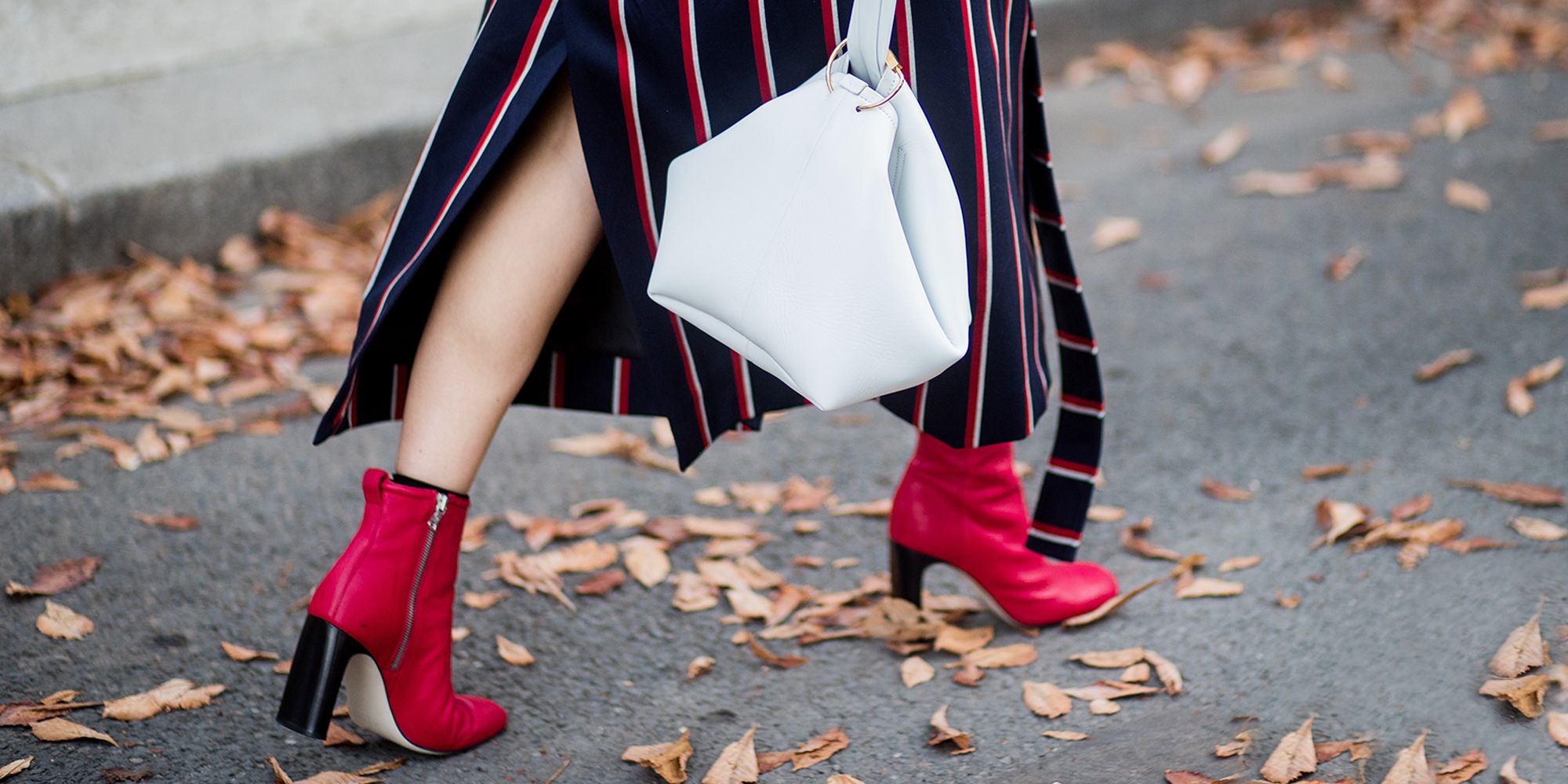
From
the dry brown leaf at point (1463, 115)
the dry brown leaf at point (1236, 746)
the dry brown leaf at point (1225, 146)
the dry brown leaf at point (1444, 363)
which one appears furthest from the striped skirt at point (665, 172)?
the dry brown leaf at point (1463, 115)

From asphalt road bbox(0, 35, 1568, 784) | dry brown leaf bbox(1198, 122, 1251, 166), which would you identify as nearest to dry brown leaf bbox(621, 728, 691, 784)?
asphalt road bbox(0, 35, 1568, 784)

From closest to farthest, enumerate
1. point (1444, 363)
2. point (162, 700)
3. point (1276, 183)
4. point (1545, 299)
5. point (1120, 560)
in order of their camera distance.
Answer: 1. point (162, 700)
2. point (1120, 560)
3. point (1444, 363)
4. point (1545, 299)
5. point (1276, 183)

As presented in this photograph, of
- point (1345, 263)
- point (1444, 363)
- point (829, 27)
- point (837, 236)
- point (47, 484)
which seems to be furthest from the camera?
point (1345, 263)

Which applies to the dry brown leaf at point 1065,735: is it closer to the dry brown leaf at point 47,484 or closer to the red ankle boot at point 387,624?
the red ankle boot at point 387,624

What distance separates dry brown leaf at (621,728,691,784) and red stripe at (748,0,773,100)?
786 mm

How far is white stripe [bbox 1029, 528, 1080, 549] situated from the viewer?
186cm

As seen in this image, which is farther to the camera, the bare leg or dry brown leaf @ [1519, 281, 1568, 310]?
dry brown leaf @ [1519, 281, 1568, 310]

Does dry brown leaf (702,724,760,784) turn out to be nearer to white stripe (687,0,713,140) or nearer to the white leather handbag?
the white leather handbag

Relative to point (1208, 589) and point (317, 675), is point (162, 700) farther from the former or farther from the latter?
point (1208, 589)

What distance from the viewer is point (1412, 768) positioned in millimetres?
1485

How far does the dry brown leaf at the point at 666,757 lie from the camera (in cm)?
157

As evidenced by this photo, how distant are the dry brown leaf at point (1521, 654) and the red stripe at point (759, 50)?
1.17 m

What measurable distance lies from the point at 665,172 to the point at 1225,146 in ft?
9.54

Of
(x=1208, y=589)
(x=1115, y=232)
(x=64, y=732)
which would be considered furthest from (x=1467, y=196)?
(x=64, y=732)
